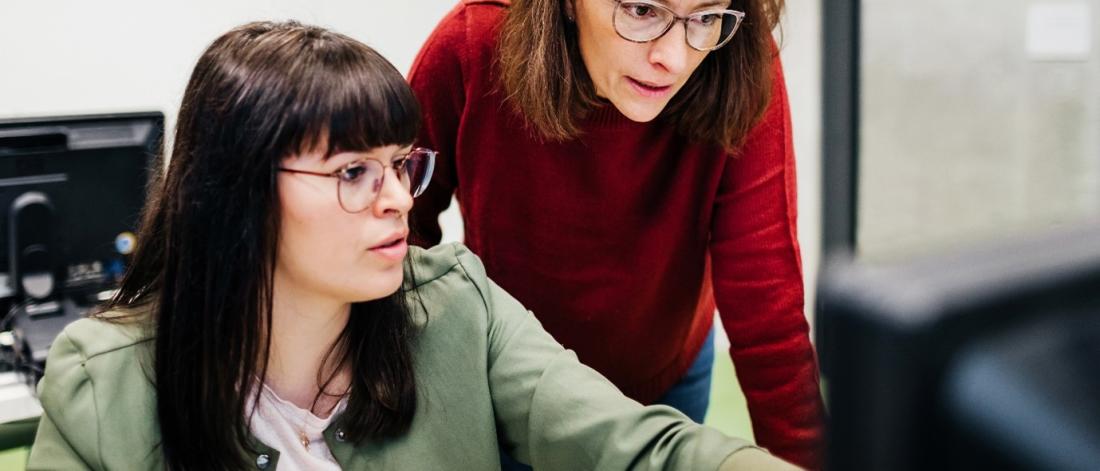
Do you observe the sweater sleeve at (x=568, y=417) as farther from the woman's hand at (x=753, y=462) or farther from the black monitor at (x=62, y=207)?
the black monitor at (x=62, y=207)

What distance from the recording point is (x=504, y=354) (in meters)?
1.35

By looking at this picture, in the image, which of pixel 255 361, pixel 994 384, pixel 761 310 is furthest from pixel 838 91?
pixel 994 384

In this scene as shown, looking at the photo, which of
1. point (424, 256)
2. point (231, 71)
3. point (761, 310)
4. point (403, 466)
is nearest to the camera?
point (231, 71)

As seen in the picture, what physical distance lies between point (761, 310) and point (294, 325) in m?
0.63

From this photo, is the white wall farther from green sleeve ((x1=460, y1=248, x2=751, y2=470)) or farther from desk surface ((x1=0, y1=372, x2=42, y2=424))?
green sleeve ((x1=460, y1=248, x2=751, y2=470))

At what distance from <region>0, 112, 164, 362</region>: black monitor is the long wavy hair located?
0.78 metres

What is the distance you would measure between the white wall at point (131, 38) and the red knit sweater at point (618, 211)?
130 cm

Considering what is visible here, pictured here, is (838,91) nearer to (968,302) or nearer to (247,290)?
(247,290)

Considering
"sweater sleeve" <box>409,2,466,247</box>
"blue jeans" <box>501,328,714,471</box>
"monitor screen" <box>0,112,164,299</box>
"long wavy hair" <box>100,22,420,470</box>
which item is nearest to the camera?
"long wavy hair" <box>100,22,420,470</box>

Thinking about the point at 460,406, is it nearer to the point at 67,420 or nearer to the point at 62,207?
the point at 67,420

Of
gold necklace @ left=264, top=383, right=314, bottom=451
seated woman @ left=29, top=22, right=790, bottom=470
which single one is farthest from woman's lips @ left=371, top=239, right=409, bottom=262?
gold necklace @ left=264, top=383, right=314, bottom=451

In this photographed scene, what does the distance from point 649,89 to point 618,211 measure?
0.75ft

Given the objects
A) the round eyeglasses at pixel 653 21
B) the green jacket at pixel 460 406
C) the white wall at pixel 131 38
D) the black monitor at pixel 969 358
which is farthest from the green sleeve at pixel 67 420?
the white wall at pixel 131 38

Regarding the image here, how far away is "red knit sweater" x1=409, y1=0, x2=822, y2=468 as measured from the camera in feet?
4.85
